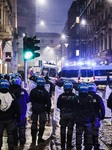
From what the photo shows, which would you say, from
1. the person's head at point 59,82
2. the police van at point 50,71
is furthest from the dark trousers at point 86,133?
the police van at point 50,71

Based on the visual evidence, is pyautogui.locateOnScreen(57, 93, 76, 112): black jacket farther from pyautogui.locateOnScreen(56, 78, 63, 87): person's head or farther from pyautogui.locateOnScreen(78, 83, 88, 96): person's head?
pyautogui.locateOnScreen(56, 78, 63, 87): person's head

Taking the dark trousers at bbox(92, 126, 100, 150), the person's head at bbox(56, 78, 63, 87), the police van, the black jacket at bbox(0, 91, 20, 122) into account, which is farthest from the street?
the police van

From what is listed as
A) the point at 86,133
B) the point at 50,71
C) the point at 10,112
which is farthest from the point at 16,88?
the point at 50,71

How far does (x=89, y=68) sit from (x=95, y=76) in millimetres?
957

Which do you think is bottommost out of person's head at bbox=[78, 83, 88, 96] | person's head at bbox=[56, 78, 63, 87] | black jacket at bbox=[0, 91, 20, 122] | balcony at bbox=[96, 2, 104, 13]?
black jacket at bbox=[0, 91, 20, 122]

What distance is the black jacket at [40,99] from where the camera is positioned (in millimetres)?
9961

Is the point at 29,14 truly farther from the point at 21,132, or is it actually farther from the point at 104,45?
the point at 21,132

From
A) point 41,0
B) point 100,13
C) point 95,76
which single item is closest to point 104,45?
point 100,13

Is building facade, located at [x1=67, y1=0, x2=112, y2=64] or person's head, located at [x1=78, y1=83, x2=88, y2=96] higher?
building facade, located at [x1=67, y1=0, x2=112, y2=64]

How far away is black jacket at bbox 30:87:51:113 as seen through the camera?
9961mm

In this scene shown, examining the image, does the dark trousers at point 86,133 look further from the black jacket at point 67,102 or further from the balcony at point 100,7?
the balcony at point 100,7

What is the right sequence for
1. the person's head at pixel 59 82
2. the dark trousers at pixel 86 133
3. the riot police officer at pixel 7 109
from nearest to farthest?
the riot police officer at pixel 7 109 < the dark trousers at pixel 86 133 < the person's head at pixel 59 82

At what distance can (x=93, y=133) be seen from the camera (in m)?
9.08

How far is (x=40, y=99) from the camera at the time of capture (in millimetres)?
9992
